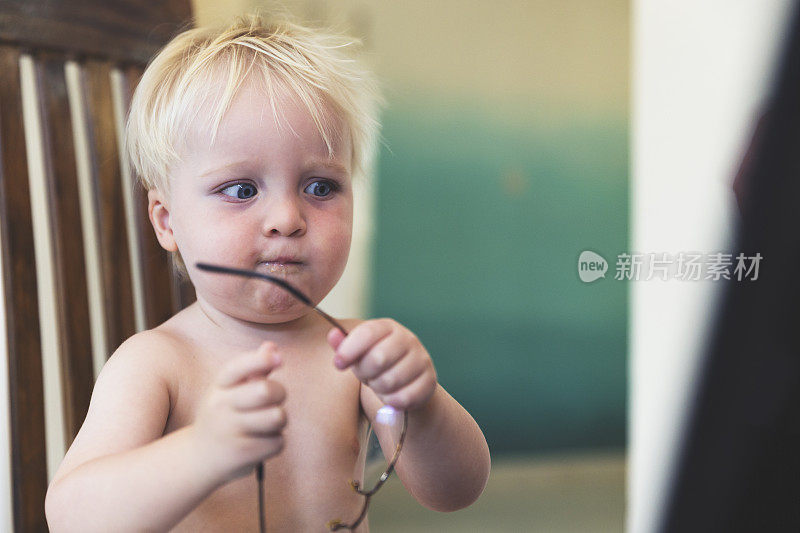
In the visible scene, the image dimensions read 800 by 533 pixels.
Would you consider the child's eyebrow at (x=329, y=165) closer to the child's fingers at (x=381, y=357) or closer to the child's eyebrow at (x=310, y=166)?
the child's eyebrow at (x=310, y=166)

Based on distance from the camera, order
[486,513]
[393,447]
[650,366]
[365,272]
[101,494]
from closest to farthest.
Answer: [101,494] → [393,447] → [650,366] → [486,513] → [365,272]

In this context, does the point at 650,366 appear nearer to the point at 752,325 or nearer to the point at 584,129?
the point at 752,325

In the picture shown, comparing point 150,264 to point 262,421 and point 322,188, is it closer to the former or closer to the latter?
point 322,188

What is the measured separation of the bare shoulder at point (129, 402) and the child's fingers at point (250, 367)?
107 mm

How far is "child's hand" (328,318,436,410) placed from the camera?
0.33 meters

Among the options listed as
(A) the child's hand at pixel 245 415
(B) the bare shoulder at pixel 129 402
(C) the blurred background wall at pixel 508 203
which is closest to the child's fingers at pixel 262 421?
(A) the child's hand at pixel 245 415

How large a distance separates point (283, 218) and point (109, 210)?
0.28 meters

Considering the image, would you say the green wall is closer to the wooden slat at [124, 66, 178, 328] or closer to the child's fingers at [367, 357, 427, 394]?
the wooden slat at [124, 66, 178, 328]

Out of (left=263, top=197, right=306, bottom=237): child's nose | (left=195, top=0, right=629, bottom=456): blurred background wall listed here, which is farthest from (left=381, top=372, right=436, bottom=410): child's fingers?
(left=195, top=0, right=629, bottom=456): blurred background wall

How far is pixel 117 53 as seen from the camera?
0.62 metres

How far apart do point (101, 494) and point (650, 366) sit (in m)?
0.72

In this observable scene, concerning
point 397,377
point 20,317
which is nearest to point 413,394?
point 397,377

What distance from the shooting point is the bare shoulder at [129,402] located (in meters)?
0.38

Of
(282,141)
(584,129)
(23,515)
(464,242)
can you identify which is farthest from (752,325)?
(584,129)
